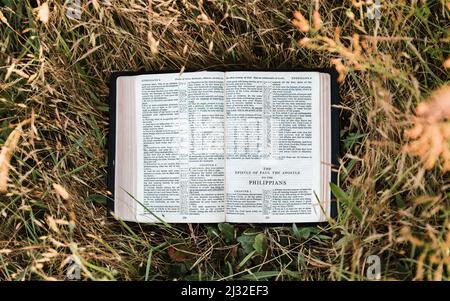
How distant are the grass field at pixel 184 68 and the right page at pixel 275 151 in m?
0.06

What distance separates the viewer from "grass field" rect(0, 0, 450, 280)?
132 cm

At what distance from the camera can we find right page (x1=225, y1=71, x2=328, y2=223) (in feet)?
4.56

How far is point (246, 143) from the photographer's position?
1389 mm

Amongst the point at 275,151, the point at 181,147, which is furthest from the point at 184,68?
the point at 275,151

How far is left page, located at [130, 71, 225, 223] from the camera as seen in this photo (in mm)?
1389

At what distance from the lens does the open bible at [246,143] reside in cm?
139

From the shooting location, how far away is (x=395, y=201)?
135 cm

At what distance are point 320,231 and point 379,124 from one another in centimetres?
32

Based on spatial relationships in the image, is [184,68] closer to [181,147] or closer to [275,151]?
[181,147]

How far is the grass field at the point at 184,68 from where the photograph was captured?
1.32m

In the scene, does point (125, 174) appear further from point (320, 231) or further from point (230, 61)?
point (320, 231)

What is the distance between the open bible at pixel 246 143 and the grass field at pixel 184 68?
0.17 feet
